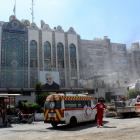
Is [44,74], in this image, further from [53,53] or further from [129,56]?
[129,56]

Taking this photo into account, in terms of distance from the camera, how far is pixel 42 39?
231 ft

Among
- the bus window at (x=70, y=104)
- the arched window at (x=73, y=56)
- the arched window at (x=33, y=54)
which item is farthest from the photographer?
the arched window at (x=73, y=56)

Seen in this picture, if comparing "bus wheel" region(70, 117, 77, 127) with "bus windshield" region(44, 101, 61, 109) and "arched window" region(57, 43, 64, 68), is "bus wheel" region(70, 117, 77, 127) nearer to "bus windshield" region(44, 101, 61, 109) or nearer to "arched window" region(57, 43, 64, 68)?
"bus windshield" region(44, 101, 61, 109)

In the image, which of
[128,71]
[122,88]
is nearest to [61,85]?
[122,88]

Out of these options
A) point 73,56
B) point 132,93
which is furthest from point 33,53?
point 132,93

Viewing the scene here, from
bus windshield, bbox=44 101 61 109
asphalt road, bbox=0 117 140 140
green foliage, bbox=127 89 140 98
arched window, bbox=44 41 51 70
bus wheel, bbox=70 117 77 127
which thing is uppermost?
arched window, bbox=44 41 51 70

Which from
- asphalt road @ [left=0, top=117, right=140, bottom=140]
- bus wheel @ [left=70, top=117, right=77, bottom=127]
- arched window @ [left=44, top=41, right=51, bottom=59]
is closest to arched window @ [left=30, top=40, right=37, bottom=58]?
arched window @ [left=44, top=41, right=51, bottom=59]

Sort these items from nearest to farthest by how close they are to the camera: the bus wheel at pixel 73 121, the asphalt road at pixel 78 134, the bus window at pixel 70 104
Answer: the asphalt road at pixel 78 134 → the bus window at pixel 70 104 → the bus wheel at pixel 73 121

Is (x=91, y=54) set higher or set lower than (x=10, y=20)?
lower

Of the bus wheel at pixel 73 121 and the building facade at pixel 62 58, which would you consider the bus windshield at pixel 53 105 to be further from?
the building facade at pixel 62 58

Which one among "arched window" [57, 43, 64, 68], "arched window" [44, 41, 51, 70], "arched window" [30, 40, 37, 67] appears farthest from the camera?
"arched window" [57, 43, 64, 68]

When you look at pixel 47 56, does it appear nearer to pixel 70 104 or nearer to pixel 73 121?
pixel 70 104

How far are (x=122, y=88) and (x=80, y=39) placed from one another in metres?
15.3

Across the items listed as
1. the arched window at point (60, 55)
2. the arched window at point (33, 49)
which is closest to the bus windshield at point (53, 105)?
the arched window at point (33, 49)
